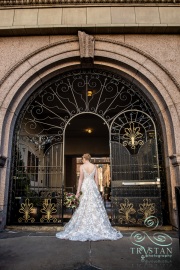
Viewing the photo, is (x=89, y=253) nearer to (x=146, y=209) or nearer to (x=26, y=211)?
(x=146, y=209)

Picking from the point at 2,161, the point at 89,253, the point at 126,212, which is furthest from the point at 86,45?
the point at 89,253

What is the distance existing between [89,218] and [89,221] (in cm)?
7

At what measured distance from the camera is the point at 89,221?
470 centimetres

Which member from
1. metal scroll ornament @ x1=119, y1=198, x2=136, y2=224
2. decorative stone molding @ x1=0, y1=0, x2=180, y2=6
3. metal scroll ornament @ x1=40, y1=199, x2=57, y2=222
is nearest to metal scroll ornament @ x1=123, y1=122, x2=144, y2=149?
metal scroll ornament @ x1=119, y1=198, x2=136, y2=224

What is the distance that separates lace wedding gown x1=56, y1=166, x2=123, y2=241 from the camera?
4.36m

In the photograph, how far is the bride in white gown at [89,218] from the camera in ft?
14.4

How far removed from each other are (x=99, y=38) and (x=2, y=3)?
3109 millimetres

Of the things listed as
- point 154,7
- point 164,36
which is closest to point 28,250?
point 164,36

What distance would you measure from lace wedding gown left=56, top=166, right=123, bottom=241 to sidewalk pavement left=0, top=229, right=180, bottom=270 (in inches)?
9.6

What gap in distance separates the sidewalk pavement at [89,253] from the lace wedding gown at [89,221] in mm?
244

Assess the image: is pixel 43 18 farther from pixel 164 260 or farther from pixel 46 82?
pixel 164 260

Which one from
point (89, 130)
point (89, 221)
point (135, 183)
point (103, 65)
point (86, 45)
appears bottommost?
point (89, 221)

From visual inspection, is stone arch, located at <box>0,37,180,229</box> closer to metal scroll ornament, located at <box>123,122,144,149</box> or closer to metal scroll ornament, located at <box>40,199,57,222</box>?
metal scroll ornament, located at <box>123,122,144,149</box>

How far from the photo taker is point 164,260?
120 inches
